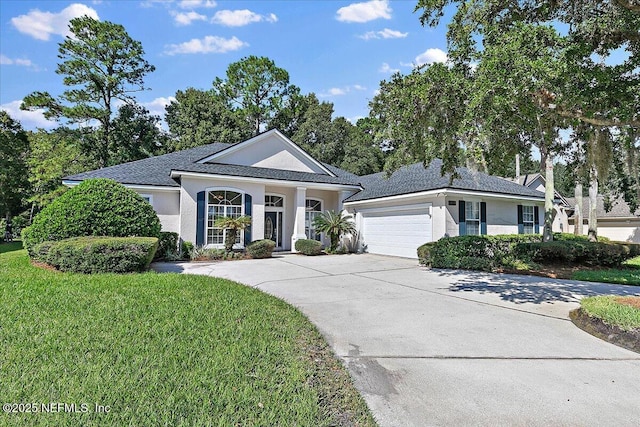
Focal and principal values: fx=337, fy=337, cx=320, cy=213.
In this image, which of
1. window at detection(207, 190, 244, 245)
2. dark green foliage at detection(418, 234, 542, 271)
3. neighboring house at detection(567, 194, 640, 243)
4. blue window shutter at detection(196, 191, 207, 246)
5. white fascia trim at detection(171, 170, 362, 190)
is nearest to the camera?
dark green foliage at detection(418, 234, 542, 271)

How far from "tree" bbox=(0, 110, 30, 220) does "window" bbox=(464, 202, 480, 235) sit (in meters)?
25.8

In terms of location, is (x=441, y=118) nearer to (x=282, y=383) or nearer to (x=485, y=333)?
(x=485, y=333)

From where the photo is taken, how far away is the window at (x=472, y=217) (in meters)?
14.1

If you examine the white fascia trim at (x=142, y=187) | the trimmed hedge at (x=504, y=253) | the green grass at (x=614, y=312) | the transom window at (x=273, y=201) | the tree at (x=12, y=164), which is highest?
the tree at (x=12, y=164)

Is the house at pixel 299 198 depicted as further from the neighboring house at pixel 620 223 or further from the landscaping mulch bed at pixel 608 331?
the neighboring house at pixel 620 223

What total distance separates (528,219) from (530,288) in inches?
392

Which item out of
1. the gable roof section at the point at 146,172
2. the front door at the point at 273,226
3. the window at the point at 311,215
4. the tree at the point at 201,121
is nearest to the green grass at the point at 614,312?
the window at the point at 311,215

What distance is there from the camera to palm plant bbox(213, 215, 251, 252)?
537 inches

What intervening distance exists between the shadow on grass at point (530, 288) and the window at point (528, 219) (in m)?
7.60

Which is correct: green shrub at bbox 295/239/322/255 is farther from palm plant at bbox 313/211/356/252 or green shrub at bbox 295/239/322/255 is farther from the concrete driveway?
the concrete driveway

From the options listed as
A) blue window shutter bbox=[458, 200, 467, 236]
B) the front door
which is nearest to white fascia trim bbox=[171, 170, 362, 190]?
→ the front door

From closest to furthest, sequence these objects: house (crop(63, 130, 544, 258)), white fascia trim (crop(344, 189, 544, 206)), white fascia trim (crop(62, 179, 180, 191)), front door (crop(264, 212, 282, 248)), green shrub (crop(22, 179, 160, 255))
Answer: green shrub (crop(22, 179, 160, 255)) < white fascia trim (crop(344, 189, 544, 206)) < white fascia trim (crop(62, 179, 180, 191)) < house (crop(63, 130, 544, 258)) < front door (crop(264, 212, 282, 248))

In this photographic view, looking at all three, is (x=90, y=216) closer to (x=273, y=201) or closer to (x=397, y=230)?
(x=273, y=201)

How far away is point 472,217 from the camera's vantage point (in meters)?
14.2
